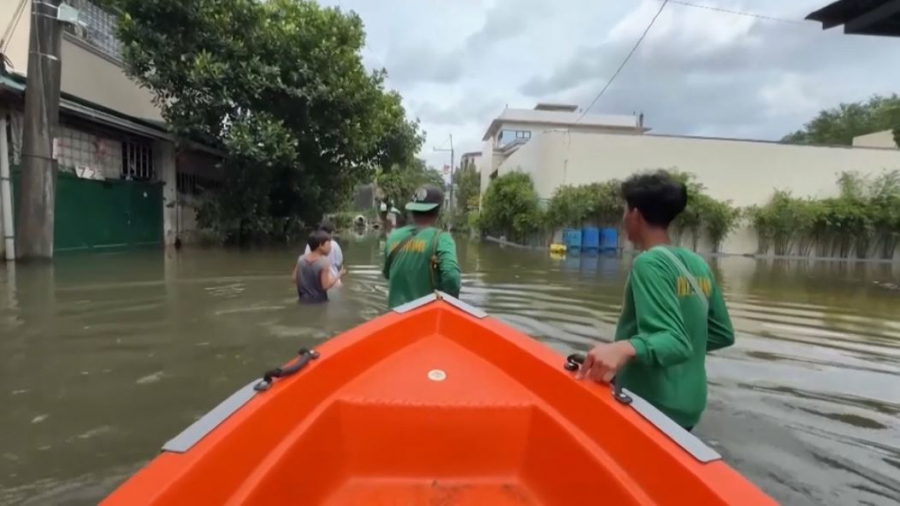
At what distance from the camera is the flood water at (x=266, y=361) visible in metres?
2.88

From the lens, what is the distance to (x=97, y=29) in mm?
13461

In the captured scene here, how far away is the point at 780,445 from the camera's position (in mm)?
3258

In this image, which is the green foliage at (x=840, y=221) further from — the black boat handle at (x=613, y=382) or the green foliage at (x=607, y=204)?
the black boat handle at (x=613, y=382)

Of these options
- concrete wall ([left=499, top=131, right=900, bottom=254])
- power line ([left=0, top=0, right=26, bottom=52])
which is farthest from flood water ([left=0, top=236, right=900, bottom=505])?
concrete wall ([left=499, top=131, right=900, bottom=254])

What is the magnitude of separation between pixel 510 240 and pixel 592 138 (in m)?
5.20

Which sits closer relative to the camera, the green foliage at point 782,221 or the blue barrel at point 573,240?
the blue barrel at point 573,240

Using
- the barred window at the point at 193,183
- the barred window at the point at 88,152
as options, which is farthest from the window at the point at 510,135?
the barred window at the point at 88,152

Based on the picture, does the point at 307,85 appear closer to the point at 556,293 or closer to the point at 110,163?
the point at 110,163

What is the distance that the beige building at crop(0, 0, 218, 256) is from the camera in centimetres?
1042

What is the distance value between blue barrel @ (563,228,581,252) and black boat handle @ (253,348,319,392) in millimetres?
A: 17502

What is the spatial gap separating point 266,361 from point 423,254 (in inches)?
74.6

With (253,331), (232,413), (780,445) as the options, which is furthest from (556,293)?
(232,413)

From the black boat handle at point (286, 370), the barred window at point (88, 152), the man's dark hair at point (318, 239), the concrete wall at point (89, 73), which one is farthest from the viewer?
the barred window at point (88, 152)

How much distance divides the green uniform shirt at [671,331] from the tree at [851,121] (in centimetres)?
4185
